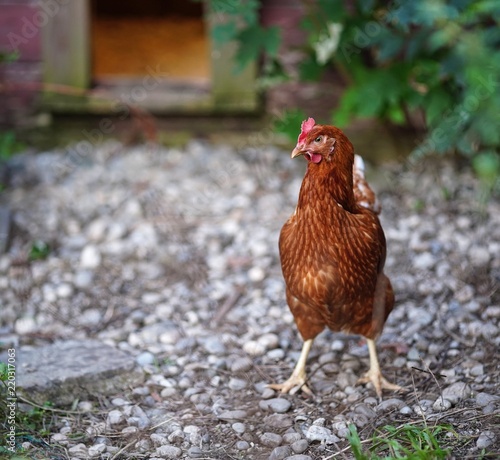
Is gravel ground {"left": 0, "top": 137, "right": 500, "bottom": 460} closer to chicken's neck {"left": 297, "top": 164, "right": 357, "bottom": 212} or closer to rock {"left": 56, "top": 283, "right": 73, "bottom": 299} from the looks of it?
rock {"left": 56, "top": 283, "right": 73, "bottom": 299}

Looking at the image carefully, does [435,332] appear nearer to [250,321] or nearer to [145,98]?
[250,321]

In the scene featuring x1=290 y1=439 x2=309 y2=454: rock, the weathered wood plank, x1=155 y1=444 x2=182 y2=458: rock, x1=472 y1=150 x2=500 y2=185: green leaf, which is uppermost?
the weathered wood plank

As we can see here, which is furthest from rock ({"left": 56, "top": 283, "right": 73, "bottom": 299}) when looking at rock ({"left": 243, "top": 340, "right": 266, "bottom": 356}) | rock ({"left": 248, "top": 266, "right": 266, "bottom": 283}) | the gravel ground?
rock ({"left": 243, "top": 340, "right": 266, "bottom": 356})

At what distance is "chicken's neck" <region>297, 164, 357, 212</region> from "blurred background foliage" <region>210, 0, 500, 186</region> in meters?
1.16

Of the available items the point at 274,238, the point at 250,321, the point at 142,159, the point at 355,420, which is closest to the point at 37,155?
the point at 142,159

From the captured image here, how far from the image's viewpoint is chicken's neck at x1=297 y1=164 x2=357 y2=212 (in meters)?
2.64

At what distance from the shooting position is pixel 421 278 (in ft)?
12.4

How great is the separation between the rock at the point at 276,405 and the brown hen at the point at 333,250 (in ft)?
0.93

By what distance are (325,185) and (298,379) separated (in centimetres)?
84

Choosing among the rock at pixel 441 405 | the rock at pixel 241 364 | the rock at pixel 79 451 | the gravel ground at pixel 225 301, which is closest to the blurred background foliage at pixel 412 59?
the gravel ground at pixel 225 301

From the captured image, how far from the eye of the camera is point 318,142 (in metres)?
2.60

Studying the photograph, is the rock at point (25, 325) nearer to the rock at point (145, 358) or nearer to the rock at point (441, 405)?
the rock at point (145, 358)

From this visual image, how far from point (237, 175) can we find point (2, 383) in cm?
233

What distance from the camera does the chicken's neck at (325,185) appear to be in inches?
104
